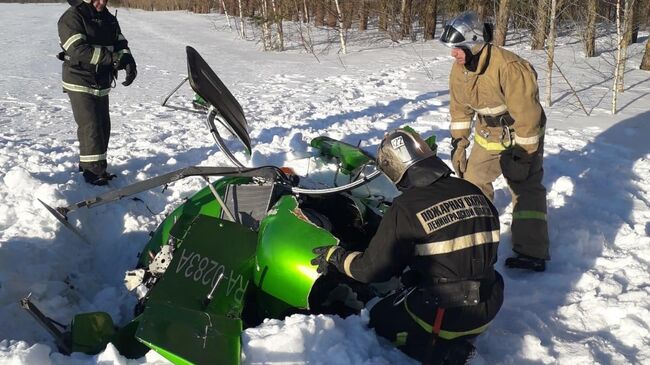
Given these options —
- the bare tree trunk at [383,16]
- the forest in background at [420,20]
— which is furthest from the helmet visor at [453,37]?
the bare tree trunk at [383,16]

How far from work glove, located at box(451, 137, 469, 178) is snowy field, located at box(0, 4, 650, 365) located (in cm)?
65

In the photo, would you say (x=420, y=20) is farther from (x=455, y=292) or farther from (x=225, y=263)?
(x=455, y=292)

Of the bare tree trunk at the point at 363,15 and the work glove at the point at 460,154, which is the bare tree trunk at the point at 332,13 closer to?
the bare tree trunk at the point at 363,15

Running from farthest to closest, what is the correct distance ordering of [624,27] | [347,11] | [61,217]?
1. [347,11]
2. [624,27]
3. [61,217]

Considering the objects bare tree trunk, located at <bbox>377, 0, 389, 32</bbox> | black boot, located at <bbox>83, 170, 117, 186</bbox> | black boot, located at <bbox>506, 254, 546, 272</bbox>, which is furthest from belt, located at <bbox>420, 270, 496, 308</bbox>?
bare tree trunk, located at <bbox>377, 0, 389, 32</bbox>

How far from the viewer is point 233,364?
249 centimetres

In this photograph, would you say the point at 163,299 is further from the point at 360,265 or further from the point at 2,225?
the point at 2,225

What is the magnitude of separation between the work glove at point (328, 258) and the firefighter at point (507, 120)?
1.90m

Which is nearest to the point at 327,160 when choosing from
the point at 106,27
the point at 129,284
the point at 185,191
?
the point at 185,191

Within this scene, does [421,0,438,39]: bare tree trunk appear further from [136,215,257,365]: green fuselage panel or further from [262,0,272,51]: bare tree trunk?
[136,215,257,365]: green fuselage panel

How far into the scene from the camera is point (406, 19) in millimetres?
21953

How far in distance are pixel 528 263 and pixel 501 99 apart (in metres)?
1.31

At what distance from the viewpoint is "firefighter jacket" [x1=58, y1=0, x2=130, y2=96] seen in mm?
5105

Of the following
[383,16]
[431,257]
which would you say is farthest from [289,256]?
[383,16]
